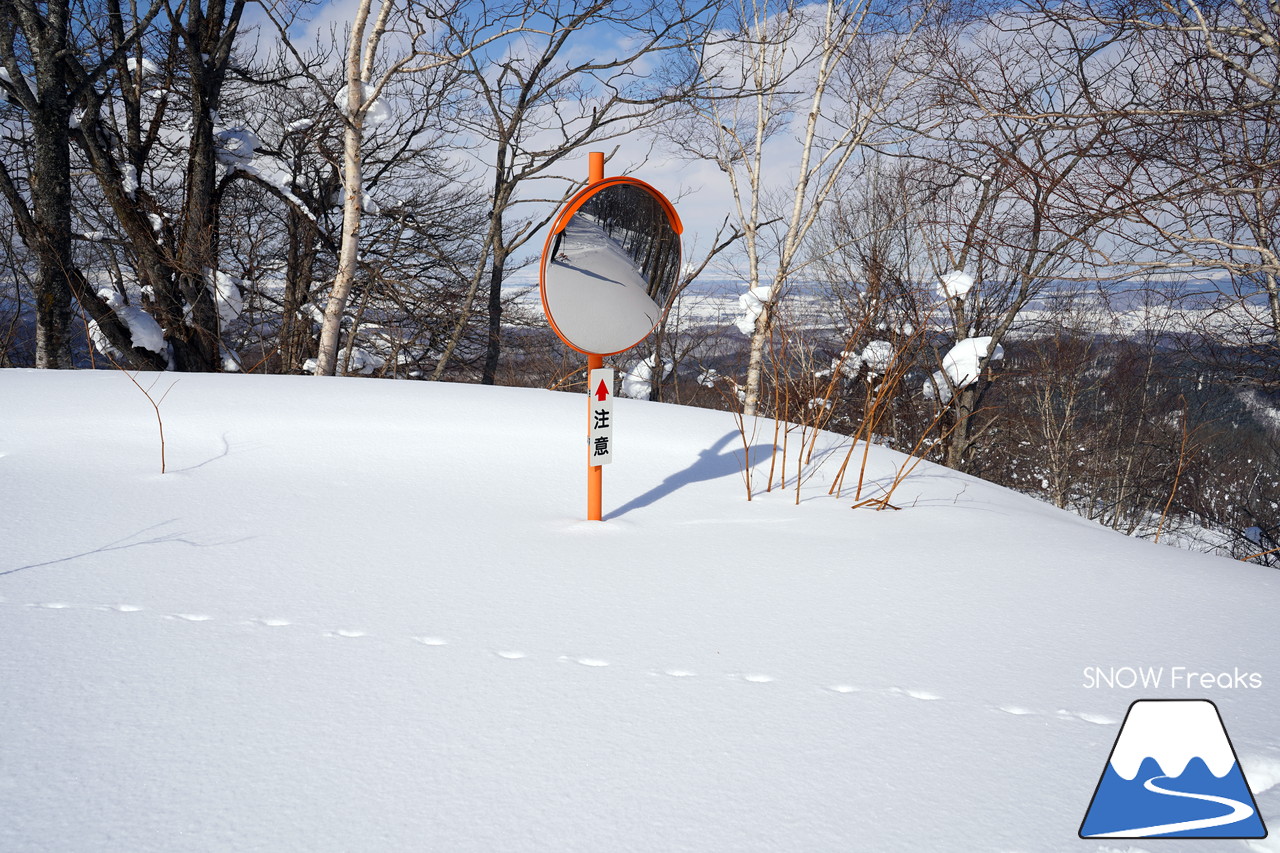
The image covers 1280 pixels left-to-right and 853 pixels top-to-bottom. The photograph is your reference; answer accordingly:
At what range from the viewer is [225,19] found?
952cm

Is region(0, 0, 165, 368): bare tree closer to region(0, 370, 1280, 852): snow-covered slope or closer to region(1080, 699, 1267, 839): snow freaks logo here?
region(0, 370, 1280, 852): snow-covered slope

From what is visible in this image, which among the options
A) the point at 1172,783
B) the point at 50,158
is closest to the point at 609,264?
the point at 1172,783

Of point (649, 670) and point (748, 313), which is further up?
point (748, 313)

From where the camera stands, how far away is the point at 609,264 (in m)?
2.90

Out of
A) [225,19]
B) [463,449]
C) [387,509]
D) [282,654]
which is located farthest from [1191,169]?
[225,19]

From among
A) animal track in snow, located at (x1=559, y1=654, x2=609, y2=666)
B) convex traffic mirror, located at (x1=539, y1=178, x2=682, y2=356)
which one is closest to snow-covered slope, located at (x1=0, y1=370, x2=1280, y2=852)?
animal track in snow, located at (x1=559, y1=654, x2=609, y2=666)

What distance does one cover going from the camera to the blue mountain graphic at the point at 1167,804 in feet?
3.97

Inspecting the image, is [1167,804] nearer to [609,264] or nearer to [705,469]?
[609,264]

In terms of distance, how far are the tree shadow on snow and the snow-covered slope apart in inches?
3.5

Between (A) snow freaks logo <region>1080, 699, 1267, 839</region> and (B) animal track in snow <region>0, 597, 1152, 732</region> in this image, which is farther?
(B) animal track in snow <region>0, 597, 1152, 732</region>

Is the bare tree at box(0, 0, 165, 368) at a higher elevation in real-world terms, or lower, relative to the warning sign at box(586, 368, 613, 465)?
higher

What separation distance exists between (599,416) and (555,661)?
138 cm

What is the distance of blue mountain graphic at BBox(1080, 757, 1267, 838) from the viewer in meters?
1.21

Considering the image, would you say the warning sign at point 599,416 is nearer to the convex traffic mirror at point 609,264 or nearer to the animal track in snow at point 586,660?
the convex traffic mirror at point 609,264
